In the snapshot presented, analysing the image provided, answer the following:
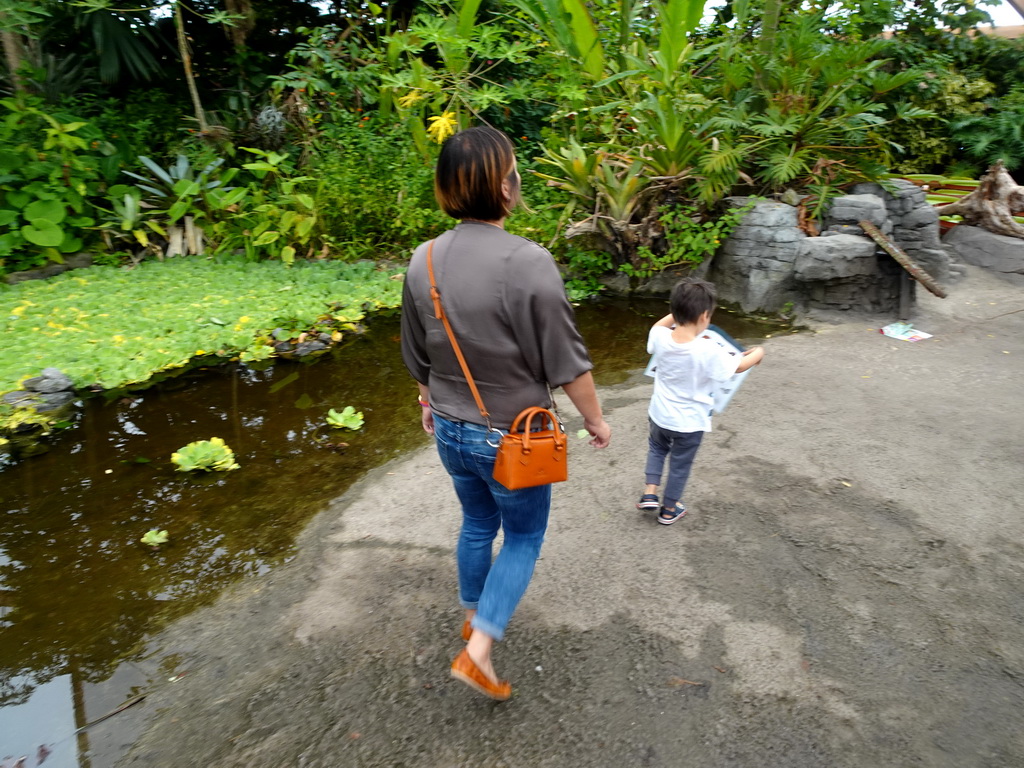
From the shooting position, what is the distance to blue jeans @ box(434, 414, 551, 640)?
2.01 metres

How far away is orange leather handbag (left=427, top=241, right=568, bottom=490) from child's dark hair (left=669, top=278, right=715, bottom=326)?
41.7 inches

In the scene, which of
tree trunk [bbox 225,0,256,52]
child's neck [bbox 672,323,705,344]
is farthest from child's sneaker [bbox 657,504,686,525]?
tree trunk [bbox 225,0,256,52]

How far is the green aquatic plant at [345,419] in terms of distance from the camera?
4375mm

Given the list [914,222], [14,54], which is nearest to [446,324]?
[914,222]

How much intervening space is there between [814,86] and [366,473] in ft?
19.4

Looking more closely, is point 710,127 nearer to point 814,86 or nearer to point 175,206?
point 814,86

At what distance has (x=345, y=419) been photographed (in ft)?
14.4

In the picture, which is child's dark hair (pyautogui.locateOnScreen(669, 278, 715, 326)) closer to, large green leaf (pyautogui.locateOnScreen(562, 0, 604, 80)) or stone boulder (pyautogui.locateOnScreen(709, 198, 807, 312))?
stone boulder (pyautogui.locateOnScreen(709, 198, 807, 312))

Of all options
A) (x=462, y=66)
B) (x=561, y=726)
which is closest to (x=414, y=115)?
(x=462, y=66)

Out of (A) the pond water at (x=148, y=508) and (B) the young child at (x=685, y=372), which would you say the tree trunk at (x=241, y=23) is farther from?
(B) the young child at (x=685, y=372)

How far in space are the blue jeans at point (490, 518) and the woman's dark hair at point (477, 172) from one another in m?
0.62

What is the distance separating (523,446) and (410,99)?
6801 millimetres

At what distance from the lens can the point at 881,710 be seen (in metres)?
2.18

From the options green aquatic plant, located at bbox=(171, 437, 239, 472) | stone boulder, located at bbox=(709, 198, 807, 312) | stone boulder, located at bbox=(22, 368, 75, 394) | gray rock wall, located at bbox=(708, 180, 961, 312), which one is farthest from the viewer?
stone boulder, located at bbox=(709, 198, 807, 312)
